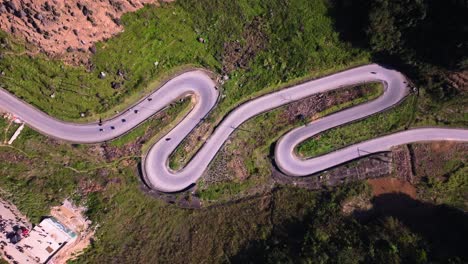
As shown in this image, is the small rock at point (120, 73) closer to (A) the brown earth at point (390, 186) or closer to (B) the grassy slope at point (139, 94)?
(B) the grassy slope at point (139, 94)

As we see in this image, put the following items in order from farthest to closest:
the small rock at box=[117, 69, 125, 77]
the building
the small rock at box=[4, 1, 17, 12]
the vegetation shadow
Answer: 1. the small rock at box=[117, 69, 125, 77]
2. the building
3. the vegetation shadow
4. the small rock at box=[4, 1, 17, 12]

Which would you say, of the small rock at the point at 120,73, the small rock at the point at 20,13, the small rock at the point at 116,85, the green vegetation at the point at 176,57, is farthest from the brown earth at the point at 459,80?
the small rock at the point at 20,13

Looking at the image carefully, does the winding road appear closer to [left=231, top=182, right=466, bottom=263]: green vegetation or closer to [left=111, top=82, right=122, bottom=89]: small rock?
[left=111, top=82, right=122, bottom=89]: small rock

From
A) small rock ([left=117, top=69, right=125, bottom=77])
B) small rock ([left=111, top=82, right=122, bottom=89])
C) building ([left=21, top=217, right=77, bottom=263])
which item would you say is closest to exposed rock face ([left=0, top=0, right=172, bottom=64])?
small rock ([left=117, top=69, right=125, bottom=77])

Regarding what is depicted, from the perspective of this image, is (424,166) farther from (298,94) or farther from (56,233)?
(56,233)

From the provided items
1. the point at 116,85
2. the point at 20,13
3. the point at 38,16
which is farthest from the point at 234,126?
the point at 20,13

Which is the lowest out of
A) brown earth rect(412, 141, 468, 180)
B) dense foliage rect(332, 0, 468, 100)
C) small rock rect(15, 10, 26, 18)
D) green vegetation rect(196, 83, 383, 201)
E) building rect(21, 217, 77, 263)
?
building rect(21, 217, 77, 263)
